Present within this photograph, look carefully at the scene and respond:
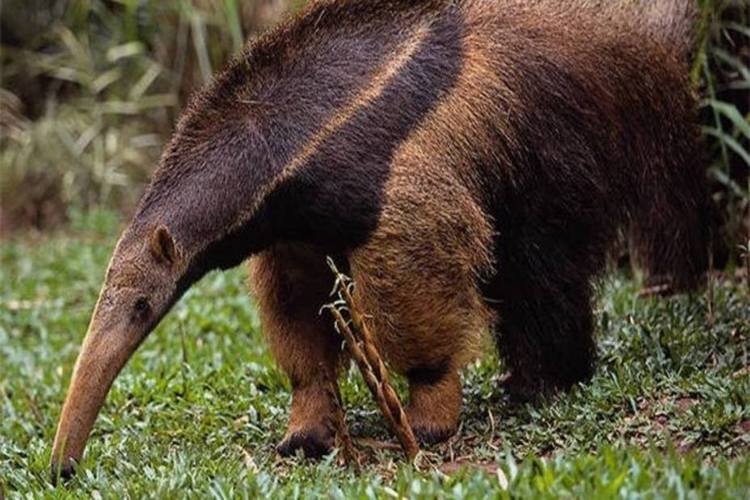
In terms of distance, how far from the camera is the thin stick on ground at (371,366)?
4793mm

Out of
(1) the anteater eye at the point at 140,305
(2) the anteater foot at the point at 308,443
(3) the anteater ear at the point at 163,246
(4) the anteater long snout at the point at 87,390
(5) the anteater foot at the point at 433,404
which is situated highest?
(3) the anteater ear at the point at 163,246

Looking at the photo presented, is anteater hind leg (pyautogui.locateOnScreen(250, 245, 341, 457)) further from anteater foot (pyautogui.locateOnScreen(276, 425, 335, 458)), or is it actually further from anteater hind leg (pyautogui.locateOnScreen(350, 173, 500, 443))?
anteater hind leg (pyautogui.locateOnScreen(350, 173, 500, 443))

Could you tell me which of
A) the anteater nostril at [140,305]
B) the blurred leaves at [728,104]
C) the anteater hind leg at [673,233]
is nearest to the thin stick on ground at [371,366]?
the anteater nostril at [140,305]

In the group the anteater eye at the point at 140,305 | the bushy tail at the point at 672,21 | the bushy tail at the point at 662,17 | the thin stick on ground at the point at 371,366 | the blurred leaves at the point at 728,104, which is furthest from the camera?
the blurred leaves at the point at 728,104

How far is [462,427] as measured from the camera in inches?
220

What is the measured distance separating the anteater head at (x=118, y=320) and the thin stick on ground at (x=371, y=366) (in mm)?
686

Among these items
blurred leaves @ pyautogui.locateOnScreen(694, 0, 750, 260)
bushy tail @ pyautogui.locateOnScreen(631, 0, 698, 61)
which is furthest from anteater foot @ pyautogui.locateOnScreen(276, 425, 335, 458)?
blurred leaves @ pyautogui.locateOnScreen(694, 0, 750, 260)

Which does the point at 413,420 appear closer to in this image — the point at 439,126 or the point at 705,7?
the point at 439,126

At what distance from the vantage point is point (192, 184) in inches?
206

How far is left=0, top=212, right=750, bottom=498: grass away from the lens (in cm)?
422

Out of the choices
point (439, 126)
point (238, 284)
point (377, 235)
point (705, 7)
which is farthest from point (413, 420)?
point (238, 284)

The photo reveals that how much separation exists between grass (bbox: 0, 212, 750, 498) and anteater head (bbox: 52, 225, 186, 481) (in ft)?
0.52

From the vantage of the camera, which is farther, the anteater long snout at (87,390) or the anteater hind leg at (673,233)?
the anteater hind leg at (673,233)

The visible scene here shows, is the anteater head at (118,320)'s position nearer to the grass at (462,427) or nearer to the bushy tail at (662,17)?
the grass at (462,427)
